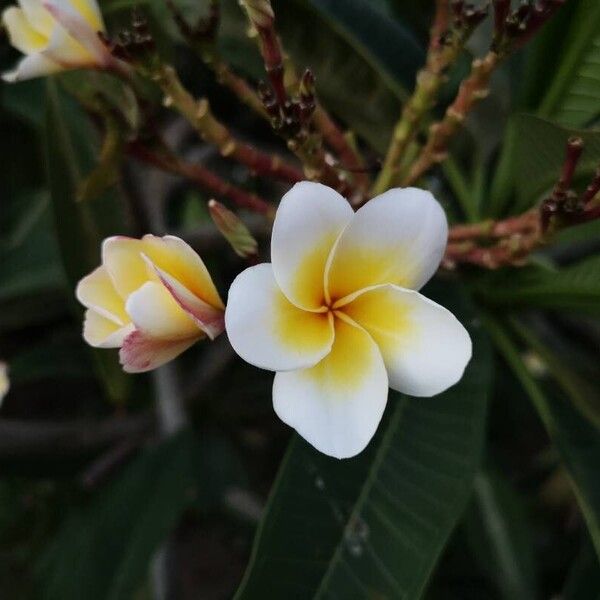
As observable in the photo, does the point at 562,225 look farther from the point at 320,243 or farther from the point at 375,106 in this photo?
the point at 375,106

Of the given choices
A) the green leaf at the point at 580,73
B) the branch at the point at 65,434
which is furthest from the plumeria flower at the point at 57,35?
the branch at the point at 65,434

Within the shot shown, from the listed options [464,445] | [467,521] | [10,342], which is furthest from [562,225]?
[10,342]

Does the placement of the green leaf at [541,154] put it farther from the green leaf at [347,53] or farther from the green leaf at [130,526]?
the green leaf at [130,526]

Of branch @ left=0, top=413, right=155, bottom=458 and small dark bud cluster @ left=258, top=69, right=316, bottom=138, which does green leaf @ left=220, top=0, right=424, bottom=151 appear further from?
branch @ left=0, top=413, right=155, bottom=458

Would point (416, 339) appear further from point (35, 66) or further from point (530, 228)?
point (35, 66)

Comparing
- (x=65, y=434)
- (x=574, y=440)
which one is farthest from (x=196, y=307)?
(x=65, y=434)

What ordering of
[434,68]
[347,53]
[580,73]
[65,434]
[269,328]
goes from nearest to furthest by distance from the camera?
[269,328], [434,68], [580,73], [347,53], [65,434]

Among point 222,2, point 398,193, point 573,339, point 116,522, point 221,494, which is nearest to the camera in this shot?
point 398,193
